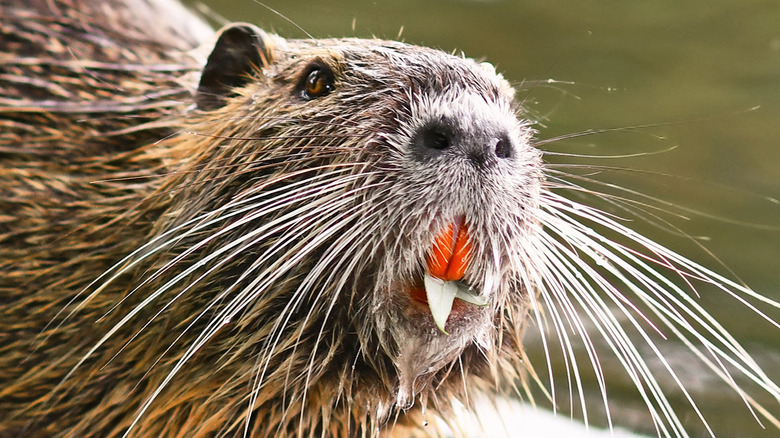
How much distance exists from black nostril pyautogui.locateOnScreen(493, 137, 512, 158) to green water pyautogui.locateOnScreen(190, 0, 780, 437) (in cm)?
235

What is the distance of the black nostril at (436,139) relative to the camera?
7.26ft

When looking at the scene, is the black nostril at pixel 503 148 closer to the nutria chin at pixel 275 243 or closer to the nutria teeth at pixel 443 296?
the nutria chin at pixel 275 243

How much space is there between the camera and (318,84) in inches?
105

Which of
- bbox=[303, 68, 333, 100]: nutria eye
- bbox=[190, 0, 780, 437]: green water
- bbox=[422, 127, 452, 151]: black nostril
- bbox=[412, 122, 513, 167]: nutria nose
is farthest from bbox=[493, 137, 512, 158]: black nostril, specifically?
bbox=[190, 0, 780, 437]: green water

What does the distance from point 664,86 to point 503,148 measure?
4.41 m

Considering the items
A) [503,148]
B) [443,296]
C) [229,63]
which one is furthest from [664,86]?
[443,296]

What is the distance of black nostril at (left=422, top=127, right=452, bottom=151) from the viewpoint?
Result: 2213 millimetres

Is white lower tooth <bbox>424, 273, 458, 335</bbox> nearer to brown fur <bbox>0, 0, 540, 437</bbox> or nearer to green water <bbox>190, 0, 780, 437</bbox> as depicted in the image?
brown fur <bbox>0, 0, 540, 437</bbox>

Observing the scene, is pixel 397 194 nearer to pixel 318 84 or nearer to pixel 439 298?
pixel 439 298

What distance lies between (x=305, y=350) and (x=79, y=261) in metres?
0.89

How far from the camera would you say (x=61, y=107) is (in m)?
3.40

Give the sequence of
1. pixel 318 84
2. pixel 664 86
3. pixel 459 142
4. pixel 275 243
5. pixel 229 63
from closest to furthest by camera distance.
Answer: pixel 459 142 → pixel 275 243 → pixel 318 84 → pixel 229 63 → pixel 664 86

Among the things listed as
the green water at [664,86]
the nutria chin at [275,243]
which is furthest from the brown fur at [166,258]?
the green water at [664,86]

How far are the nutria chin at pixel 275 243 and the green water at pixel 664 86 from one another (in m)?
1.94
